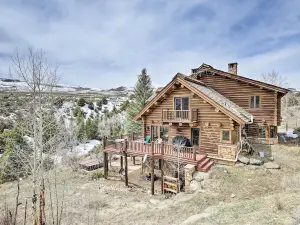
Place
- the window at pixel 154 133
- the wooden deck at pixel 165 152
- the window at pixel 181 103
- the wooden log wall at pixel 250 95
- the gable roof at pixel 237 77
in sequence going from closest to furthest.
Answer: the wooden deck at pixel 165 152 → the window at pixel 181 103 → the gable roof at pixel 237 77 → the wooden log wall at pixel 250 95 → the window at pixel 154 133

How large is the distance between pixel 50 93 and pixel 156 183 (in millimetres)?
11176

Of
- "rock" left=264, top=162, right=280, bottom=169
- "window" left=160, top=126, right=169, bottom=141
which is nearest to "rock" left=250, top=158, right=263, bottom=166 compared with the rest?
"rock" left=264, top=162, right=280, bottom=169

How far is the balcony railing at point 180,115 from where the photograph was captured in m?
17.7

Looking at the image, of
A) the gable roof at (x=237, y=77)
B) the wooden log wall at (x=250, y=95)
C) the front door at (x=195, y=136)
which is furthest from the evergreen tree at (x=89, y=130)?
the front door at (x=195, y=136)

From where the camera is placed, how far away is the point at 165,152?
16.2 meters

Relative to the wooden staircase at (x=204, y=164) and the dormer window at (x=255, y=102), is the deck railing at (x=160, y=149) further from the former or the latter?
the dormer window at (x=255, y=102)

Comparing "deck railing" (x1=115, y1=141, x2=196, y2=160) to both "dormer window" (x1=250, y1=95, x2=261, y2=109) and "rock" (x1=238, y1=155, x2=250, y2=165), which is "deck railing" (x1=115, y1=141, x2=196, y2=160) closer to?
"rock" (x1=238, y1=155, x2=250, y2=165)

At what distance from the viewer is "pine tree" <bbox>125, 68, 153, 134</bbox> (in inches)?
1393

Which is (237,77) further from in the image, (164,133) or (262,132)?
(164,133)

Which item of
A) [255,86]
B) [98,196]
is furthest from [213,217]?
[255,86]

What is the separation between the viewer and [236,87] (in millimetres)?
21484

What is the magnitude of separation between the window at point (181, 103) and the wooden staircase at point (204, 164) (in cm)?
479

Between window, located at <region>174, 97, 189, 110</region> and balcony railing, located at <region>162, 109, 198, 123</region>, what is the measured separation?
0.58m

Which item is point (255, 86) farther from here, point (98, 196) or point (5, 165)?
point (5, 165)
